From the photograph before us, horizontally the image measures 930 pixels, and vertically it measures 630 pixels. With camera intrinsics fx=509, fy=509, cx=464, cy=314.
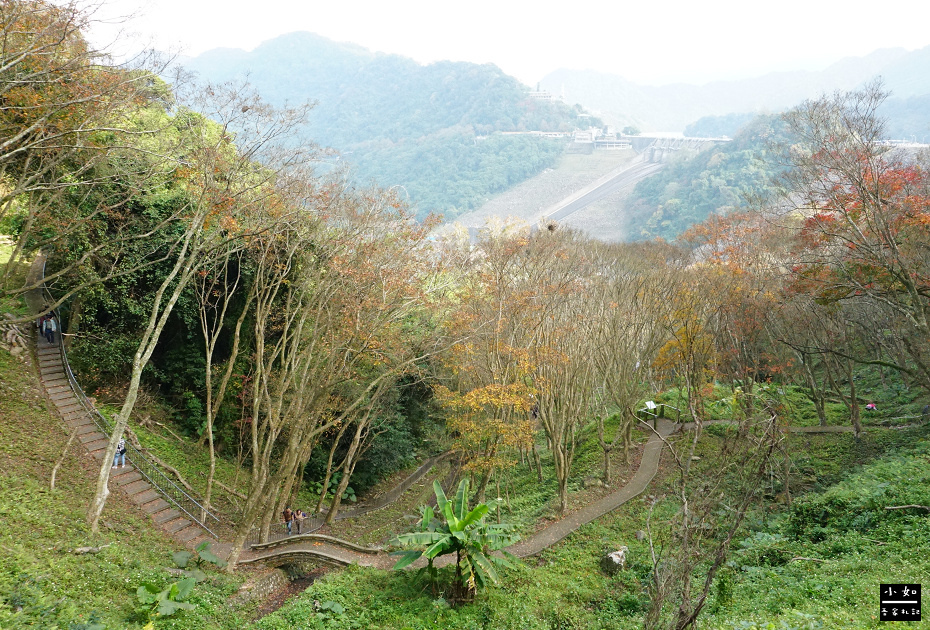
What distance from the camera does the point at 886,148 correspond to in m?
12.2

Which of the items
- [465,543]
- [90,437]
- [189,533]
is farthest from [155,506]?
[465,543]

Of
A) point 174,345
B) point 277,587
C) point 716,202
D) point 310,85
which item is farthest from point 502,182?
point 277,587

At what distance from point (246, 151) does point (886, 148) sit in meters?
15.4

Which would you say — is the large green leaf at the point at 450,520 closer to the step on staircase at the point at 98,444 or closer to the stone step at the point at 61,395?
the step on staircase at the point at 98,444

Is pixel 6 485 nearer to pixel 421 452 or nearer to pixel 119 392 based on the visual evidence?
pixel 119 392

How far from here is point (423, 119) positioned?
119 meters

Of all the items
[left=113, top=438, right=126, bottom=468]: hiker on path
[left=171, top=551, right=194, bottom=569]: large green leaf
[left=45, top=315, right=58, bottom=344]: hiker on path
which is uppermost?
[left=45, top=315, right=58, bottom=344]: hiker on path

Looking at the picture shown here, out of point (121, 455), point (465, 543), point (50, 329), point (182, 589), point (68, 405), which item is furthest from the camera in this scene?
point (50, 329)

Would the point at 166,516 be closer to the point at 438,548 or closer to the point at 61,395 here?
the point at 61,395

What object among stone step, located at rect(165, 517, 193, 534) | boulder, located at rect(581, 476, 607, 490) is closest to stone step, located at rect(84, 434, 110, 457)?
stone step, located at rect(165, 517, 193, 534)

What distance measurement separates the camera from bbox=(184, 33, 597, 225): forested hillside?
96375 mm

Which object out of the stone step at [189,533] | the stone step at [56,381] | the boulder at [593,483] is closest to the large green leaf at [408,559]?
the stone step at [189,533]

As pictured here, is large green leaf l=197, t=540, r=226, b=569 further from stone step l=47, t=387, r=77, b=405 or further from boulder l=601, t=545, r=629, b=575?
boulder l=601, t=545, r=629, b=575

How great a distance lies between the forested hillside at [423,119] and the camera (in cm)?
9638
